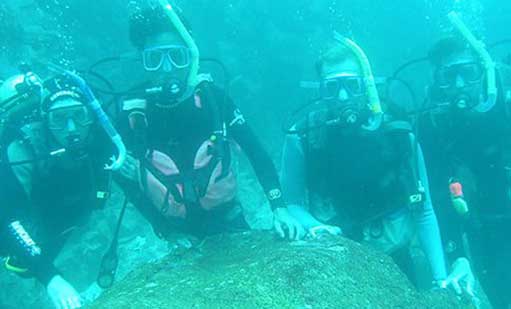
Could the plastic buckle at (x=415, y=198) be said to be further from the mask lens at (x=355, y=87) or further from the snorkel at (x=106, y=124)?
the snorkel at (x=106, y=124)

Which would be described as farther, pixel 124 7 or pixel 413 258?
pixel 124 7

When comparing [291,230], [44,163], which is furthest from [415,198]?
[44,163]

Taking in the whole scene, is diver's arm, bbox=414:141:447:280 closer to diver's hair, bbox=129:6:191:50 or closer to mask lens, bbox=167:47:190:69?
mask lens, bbox=167:47:190:69

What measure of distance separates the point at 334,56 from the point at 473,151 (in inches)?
70.0

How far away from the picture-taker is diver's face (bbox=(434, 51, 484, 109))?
4465 millimetres

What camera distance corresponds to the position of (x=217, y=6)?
15375mm

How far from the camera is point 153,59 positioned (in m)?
3.96

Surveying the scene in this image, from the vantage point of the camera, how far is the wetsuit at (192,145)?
12.6 ft

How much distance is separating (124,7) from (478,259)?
14.1 m

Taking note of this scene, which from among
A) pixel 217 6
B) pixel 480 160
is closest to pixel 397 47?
pixel 217 6

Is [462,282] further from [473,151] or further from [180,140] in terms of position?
[180,140]

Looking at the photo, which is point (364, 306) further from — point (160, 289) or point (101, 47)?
point (101, 47)

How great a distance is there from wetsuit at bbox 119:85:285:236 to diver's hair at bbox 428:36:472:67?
7.26 ft

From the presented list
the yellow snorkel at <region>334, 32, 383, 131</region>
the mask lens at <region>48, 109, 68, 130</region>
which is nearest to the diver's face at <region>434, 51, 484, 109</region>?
the yellow snorkel at <region>334, 32, 383, 131</region>
